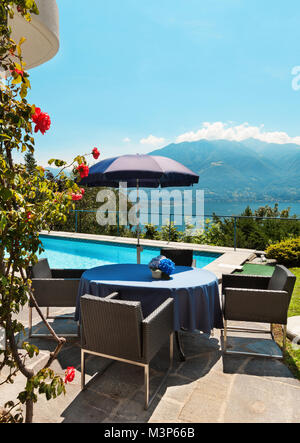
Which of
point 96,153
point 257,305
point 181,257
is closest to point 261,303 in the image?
point 257,305

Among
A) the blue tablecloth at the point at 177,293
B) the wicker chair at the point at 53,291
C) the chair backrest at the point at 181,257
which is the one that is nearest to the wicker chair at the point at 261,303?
the blue tablecloth at the point at 177,293

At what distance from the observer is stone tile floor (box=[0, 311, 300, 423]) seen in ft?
7.11

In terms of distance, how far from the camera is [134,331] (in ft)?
7.80

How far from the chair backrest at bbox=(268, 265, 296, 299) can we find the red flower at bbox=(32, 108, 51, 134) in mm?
2754

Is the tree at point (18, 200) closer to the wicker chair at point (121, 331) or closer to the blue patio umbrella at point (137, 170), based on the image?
the wicker chair at point (121, 331)

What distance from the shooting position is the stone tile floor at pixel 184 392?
7.11 feet

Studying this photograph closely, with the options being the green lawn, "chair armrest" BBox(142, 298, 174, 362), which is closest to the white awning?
"chair armrest" BBox(142, 298, 174, 362)

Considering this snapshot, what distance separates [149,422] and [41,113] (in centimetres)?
213

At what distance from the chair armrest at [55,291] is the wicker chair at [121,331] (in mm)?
1034

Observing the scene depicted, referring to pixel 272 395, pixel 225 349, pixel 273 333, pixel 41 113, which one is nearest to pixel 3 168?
pixel 41 113

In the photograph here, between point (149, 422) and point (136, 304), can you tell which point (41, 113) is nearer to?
point (136, 304)

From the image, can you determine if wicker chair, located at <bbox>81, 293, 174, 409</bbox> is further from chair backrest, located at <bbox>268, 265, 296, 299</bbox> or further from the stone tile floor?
chair backrest, located at <bbox>268, 265, 296, 299</bbox>

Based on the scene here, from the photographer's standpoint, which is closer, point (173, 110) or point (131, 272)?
point (131, 272)

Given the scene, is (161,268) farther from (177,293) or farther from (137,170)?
(137,170)
